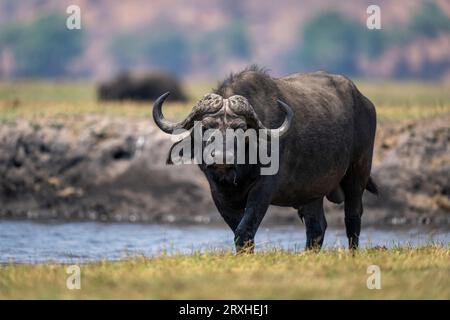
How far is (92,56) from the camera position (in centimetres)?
19150

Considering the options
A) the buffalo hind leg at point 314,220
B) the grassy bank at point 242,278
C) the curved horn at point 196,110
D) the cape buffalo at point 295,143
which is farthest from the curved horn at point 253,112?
the buffalo hind leg at point 314,220

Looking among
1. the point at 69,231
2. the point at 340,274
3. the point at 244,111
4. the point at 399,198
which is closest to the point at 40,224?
the point at 69,231

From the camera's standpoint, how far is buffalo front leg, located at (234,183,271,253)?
11797 mm

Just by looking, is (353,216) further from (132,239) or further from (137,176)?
(137,176)

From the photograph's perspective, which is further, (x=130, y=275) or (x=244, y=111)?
(x=244, y=111)

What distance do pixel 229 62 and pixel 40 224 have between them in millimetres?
164955

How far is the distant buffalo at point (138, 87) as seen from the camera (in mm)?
38875

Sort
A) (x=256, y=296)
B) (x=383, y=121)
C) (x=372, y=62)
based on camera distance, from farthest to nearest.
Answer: (x=372, y=62) < (x=383, y=121) < (x=256, y=296)

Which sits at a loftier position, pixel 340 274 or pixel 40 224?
pixel 340 274

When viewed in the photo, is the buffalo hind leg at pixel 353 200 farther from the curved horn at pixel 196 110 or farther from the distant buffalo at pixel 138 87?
the distant buffalo at pixel 138 87

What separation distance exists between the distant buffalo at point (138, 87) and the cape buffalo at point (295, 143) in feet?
79.5

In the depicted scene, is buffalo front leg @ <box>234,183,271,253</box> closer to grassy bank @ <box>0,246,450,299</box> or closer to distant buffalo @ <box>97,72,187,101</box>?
grassy bank @ <box>0,246,450,299</box>

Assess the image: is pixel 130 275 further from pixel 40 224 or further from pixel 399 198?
pixel 399 198

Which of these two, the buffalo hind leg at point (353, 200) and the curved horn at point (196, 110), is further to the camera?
the buffalo hind leg at point (353, 200)
